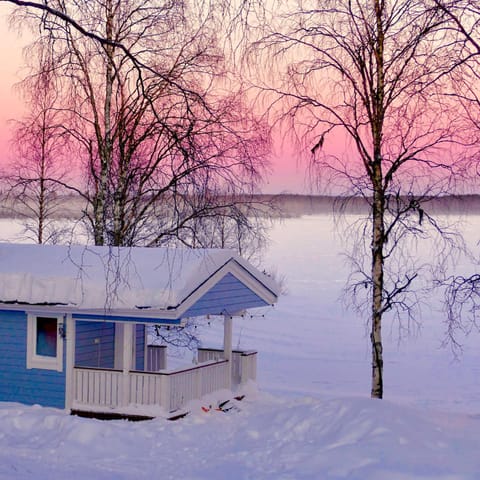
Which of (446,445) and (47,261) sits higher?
(47,261)

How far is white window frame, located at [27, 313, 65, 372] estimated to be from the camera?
16281mm

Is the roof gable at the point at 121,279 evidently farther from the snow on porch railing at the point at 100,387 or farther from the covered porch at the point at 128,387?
the snow on porch railing at the point at 100,387

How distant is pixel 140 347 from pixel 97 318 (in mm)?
3378

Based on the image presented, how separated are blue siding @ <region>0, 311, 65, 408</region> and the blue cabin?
0.02 metres

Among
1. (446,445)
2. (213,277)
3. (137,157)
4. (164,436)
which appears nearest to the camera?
(446,445)

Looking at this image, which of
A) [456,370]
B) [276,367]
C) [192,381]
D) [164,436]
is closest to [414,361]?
[456,370]

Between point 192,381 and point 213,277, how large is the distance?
2.07 m

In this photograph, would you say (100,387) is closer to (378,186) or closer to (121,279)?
(121,279)

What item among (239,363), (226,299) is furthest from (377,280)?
(239,363)

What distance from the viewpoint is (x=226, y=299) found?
17422 mm

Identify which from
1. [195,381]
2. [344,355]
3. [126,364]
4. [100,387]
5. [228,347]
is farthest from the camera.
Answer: [344,355]

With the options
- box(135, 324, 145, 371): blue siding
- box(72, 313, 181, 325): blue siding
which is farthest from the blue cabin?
box(135, 324, 145, 371): blue siding

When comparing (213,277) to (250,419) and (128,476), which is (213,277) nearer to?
(250,419)

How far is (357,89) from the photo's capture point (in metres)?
17.0
